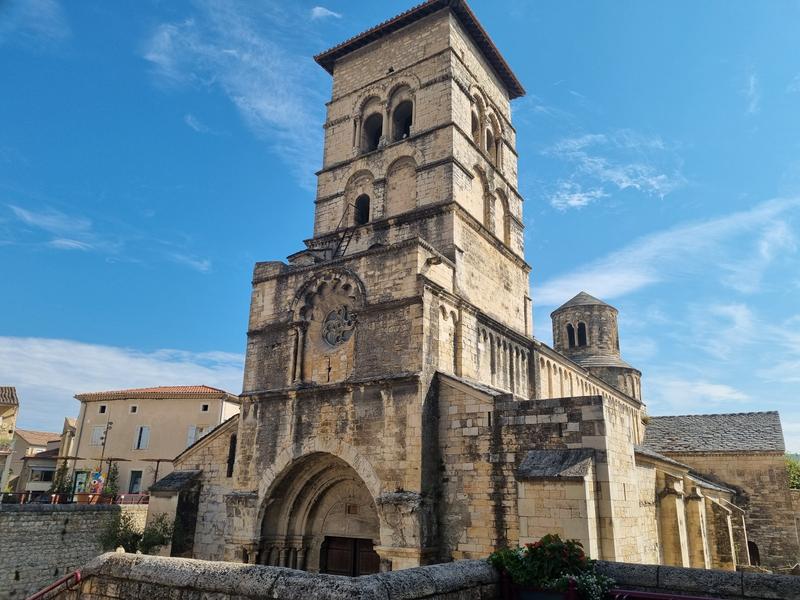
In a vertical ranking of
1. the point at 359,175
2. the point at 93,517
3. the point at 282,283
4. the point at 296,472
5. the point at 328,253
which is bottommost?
the point at 93,517

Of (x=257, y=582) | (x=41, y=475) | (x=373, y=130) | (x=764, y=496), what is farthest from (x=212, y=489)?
(x=41, y=475)

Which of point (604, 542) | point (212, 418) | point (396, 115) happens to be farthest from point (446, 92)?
point (212, 418)

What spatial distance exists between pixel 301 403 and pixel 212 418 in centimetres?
1835

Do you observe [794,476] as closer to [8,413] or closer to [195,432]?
[195,432]

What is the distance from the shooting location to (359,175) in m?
19.6

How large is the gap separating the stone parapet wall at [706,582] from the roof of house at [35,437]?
50514 mm

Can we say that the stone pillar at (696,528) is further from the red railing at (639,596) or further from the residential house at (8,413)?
the residential house at (8,413)

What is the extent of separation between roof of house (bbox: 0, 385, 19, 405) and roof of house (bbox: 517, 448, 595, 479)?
32177mm

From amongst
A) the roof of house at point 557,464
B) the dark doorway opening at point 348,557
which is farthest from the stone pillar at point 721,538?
the dark doorway opening at point 348,557

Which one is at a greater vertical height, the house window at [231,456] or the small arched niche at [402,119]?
the small arched niche at [402,119]

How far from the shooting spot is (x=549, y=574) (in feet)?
20.0

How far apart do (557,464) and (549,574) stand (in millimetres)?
4945

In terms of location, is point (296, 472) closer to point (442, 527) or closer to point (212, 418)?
point (442, 527)

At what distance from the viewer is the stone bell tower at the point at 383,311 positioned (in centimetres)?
1290
